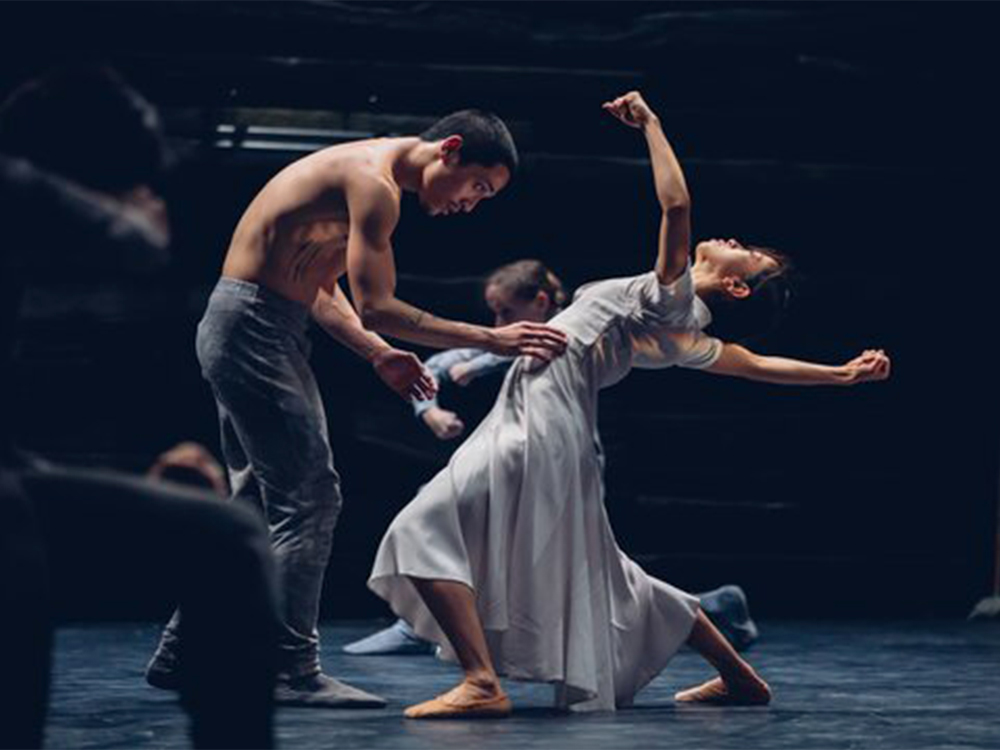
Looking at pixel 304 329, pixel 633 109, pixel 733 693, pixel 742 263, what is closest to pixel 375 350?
pixel 304 329

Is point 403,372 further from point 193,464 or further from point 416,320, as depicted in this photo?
→ point 193,464

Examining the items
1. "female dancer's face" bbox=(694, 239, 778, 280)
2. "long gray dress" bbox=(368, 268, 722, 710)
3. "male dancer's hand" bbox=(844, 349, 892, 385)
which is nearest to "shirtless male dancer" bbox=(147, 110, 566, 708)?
"long gray dress" bbox=(368, 268, 722, 710)

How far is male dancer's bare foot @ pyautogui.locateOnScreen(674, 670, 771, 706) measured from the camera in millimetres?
4547

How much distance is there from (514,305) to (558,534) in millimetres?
1371

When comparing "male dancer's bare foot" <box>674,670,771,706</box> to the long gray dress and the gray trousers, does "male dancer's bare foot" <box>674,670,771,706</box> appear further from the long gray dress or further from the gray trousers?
the gray trousers

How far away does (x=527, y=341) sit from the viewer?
4.23 m

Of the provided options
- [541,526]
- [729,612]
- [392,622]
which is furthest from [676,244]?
[392,622]

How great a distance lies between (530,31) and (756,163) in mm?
1004

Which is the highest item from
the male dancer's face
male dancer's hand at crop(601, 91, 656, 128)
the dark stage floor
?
male dancer's hand at crop(601, 91, 656, 128)

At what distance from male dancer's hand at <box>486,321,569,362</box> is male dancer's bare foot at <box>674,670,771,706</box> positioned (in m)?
0.90

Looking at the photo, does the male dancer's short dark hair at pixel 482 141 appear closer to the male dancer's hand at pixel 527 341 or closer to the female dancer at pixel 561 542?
the female dancer at pixel 561 542

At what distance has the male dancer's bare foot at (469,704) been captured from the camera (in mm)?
4203

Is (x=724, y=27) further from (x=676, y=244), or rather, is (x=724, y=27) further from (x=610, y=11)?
(x=676, y=244)

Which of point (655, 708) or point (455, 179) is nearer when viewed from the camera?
point (455, 179)
